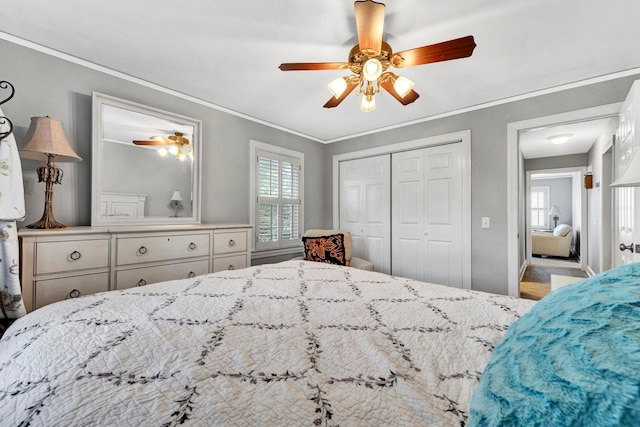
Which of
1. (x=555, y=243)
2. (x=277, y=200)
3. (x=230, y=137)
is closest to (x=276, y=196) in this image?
(x=277, y=200)

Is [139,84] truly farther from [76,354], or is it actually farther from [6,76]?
[76,354]

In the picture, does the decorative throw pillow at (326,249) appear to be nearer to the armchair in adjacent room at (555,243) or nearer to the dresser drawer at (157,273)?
the dresser drawer at (157,273)

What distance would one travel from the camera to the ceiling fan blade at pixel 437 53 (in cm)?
150

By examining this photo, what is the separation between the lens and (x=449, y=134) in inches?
131

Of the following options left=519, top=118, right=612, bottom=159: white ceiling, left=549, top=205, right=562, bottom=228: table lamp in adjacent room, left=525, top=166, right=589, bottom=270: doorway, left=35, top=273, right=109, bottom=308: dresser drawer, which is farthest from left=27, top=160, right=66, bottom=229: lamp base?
left=549, top=205, right=562, bottom=228: table lamp in adjacent room

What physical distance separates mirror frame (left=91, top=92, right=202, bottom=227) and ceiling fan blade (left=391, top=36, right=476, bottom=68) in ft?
6.89

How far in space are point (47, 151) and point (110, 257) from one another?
2.60 ft

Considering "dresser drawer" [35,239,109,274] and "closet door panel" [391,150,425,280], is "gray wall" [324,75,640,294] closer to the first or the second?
"closet door panel" [391,150,425,280]

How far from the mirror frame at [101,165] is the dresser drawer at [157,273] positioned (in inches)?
21.7

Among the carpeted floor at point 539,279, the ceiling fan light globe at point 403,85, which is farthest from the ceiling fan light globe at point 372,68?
the carpeted floor at point 539,279

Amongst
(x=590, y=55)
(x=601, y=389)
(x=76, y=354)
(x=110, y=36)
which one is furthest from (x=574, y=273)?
(x=110, y=36)

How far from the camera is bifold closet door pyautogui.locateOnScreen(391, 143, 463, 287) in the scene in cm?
332

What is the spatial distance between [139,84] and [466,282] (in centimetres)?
392

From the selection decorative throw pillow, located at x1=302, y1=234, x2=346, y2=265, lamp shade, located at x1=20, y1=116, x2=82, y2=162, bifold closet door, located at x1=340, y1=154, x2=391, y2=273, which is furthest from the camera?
bifold closet door, located at x1=340, y1=154, x2=391, y2=273
